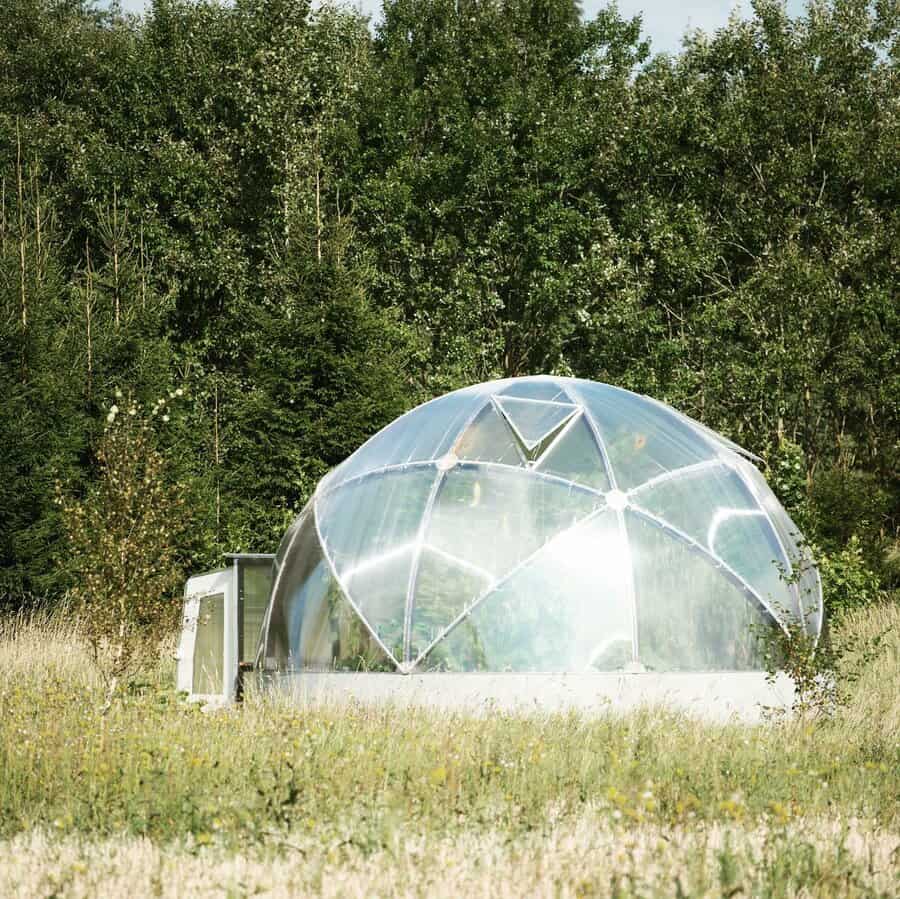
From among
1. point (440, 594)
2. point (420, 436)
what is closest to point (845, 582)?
point (420, 436)

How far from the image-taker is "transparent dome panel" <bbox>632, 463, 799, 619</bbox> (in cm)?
1135

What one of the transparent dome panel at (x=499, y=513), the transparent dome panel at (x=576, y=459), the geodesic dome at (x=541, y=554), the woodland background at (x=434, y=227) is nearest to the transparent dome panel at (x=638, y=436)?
the geodesic dome at (x=541, y=554)

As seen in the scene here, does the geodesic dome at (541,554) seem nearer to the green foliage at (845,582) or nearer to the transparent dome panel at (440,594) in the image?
the transparent dome panel at (440,594)

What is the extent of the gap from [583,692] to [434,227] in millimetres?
22247

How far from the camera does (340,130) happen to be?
2958cm

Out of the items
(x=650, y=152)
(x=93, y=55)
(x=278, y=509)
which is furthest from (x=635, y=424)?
(x=93, y=55)

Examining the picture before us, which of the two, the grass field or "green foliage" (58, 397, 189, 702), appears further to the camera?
"green foliage" (58, 397, 189, 702)

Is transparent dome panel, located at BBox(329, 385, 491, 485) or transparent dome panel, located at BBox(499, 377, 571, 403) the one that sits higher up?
transparent dome panel, located at BBox(499, 377, 571, 403)

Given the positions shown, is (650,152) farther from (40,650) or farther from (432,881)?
(432,881)

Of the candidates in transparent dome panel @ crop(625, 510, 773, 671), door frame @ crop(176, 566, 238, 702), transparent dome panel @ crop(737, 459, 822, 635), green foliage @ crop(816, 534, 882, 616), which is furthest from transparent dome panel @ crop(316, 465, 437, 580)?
green foliage @ crop(816, 534, 882, 616)

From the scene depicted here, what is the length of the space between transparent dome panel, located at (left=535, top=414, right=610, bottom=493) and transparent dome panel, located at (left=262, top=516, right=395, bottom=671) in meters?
2.31

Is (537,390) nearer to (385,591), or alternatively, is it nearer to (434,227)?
(385,591)

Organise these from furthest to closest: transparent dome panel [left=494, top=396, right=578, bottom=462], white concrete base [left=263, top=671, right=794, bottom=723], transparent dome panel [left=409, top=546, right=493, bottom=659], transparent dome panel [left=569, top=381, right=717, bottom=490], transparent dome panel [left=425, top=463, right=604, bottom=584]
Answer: transparent dome panel [left=494, top=396, right=578, bottom=462], transparent dome panel [left=569, top=381, right=717, bottom=490], transparent dome panel [left=425, top=463, right=604, bottom=584], transparent dome panel [left=409, top=546, right=493, bottom=659], white concrete base [left=263, top=671, right=794, bottom=723]

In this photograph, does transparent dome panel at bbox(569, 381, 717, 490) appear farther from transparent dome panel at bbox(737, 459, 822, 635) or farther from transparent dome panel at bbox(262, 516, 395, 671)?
transparent dome panel at bbox(262, 516, 395, 671)
